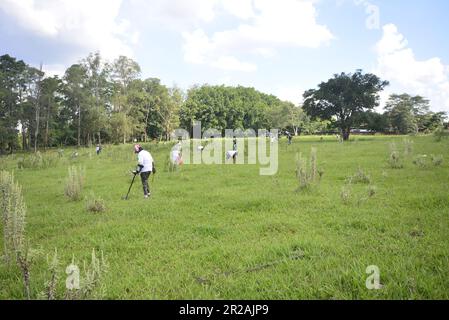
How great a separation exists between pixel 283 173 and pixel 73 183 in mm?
9945

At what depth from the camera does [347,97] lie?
52938mm

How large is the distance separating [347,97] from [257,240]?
51.2 meters

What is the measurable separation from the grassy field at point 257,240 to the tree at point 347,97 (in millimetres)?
42817

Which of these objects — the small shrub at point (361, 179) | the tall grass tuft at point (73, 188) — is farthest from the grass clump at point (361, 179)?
the tall grass tuft at point (73, 188)

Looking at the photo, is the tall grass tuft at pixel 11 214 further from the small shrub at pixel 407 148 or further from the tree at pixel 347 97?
the tree at pixel 347 97

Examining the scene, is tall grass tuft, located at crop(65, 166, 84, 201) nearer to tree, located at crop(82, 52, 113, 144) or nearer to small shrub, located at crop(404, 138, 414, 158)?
small shrub, located at crop(404, 138, 414, 158)

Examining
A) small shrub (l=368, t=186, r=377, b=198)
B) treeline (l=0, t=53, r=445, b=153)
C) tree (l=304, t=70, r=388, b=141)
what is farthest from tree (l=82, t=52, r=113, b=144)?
small shrub (l=368, t=186, r=377, b=198)

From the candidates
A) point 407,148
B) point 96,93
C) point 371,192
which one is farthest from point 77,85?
point 371,192

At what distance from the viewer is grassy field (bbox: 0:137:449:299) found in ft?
16.2

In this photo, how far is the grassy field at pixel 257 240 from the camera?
4926mm

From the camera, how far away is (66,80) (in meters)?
56.1
